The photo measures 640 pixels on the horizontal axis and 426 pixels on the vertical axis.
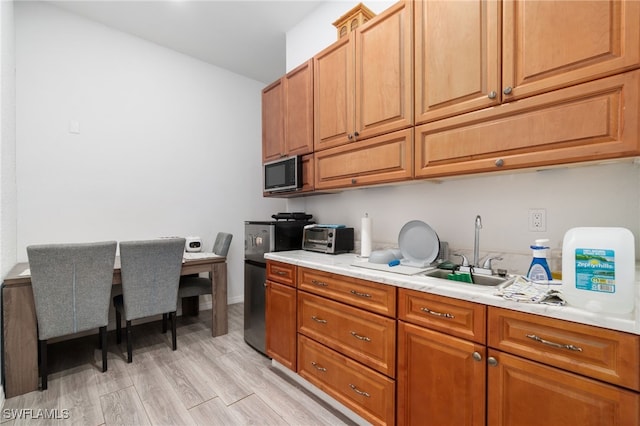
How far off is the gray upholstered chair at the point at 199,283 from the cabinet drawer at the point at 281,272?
1.04 metres

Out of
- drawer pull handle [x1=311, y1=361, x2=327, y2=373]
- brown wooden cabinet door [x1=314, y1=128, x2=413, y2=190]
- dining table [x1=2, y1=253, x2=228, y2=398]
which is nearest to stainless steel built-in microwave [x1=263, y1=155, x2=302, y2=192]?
brown wooden cabinet door [x1=314, y1=128, x2=413, y2=190]

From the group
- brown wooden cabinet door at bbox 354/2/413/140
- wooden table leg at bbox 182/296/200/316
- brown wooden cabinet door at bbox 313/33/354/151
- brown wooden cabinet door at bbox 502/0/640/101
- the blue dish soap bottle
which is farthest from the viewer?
wooden table leg at bbox 182/296/200/316

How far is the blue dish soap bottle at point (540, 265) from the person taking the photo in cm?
124

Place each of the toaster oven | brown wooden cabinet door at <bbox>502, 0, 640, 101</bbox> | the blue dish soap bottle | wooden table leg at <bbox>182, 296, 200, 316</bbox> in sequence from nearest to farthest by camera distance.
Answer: brown wooden cabinet door at <bbox>502, 0, 640, 101</bbox> < the blue dish soap bottle < the toaster oven < wooden table leg at <bbox>182, 296, 200, 316</bbox>

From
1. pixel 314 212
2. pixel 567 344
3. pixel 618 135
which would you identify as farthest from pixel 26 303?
pixel 618 135

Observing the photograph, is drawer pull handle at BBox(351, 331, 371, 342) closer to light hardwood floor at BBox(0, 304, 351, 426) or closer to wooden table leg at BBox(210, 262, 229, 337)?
light hardwood floor at BBox(0, 304, 351, 426)

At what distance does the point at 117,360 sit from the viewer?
235 cm

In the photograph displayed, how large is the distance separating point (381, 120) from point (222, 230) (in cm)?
274

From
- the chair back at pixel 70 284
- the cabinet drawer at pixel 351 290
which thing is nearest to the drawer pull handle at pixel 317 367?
the cabinet drawer at pixel 351 290

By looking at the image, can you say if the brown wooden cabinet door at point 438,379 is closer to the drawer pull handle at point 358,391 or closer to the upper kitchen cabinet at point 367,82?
the drawer pull handle at point 358,391

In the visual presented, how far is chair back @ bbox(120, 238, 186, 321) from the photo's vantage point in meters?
2.28

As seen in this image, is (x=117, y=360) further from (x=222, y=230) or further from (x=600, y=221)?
(x=600, y=221)

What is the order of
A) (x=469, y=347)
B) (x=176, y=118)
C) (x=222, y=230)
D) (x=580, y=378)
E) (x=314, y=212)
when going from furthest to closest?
(x=222, y=230) → (x=176, y=118) → (x=314, y=212) → (x=469, y=347) → (x=580, y=378)

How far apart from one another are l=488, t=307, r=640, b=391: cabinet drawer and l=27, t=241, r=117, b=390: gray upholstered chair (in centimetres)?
250
